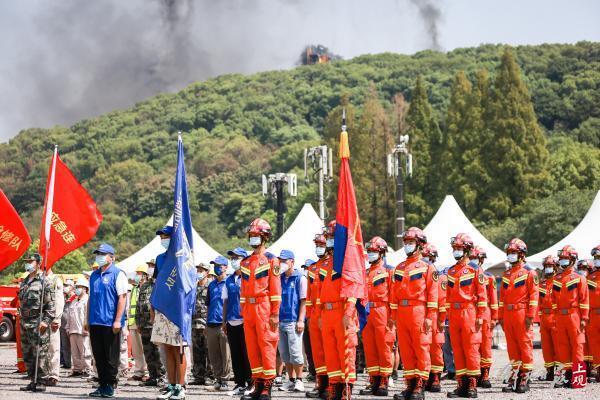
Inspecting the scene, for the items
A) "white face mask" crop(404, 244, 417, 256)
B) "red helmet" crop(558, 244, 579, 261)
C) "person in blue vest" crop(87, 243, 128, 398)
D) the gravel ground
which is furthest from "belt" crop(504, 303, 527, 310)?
"person in blue vest" crop(87, 243, 128, 398)

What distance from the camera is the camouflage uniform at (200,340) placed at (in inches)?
711

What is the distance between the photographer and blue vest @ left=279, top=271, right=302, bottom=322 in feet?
→ 55.7

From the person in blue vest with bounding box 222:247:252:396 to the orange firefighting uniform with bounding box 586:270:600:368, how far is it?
603 centimetres

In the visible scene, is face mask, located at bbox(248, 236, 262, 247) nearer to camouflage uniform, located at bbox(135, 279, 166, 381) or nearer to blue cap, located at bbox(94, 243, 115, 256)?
blue cap, located at bbox(94, 243, 115, 256)

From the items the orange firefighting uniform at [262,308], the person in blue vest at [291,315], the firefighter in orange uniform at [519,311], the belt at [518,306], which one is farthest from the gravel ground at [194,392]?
the orange firefighting uniform at [262,308]

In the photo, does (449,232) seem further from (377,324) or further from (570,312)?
(377,324)

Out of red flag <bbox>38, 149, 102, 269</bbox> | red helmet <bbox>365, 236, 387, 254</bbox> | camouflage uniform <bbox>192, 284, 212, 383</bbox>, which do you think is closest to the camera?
red helmet <bbox>365, 236, 387, 254</bbox>

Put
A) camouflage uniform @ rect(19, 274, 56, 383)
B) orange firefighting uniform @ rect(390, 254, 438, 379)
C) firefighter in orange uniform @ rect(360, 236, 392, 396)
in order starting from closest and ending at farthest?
orange firefighting uniform @ rect(390, 254, 438, 379), firefighter in orange uniform @ rect(360, 236, 392, 396), camouflage uniform @ rect(19, 274, 56, 383)

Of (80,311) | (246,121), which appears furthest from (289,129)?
(80,311)

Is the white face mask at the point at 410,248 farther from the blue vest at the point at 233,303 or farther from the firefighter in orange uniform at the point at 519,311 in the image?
the blue vest at the point at 233,303

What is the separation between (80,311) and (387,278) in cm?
726

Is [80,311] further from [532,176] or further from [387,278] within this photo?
[532,176]

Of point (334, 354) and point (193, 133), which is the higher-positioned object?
point (193, 133)

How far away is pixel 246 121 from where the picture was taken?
141500mm
